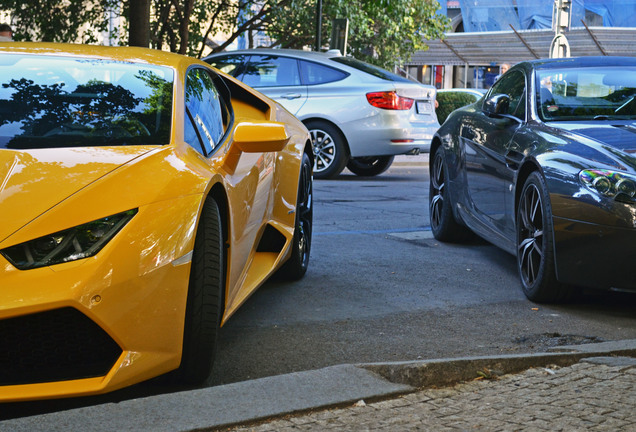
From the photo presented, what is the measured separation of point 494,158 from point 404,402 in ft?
10.5

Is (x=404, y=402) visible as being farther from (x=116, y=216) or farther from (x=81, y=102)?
(x=81, y=102)

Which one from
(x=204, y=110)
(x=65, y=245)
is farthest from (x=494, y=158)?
(x=65, y=245)

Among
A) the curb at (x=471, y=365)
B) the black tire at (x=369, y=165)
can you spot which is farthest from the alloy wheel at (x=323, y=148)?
the curb at (x=471, y=365)

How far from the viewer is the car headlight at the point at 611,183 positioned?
501 centimetres

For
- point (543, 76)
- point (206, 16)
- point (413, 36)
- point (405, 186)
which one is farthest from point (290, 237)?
point (413, 36)

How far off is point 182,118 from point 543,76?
324 centimetres

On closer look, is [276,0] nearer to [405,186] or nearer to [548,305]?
[405,186]

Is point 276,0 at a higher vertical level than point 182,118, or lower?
higher

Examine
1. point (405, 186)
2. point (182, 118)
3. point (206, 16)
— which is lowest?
point (405, 186)

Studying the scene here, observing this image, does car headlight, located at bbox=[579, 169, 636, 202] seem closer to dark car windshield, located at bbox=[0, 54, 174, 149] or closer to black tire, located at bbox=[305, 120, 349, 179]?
dark car windshield, located at bbox=[0, 54, 174, 149]

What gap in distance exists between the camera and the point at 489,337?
4.88m

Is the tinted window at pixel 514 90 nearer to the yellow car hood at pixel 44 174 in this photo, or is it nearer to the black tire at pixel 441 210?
the black tire at pixel 441 210

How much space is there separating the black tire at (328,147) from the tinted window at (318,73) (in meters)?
0.58

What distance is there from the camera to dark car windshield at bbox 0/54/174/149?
4.04 meters
